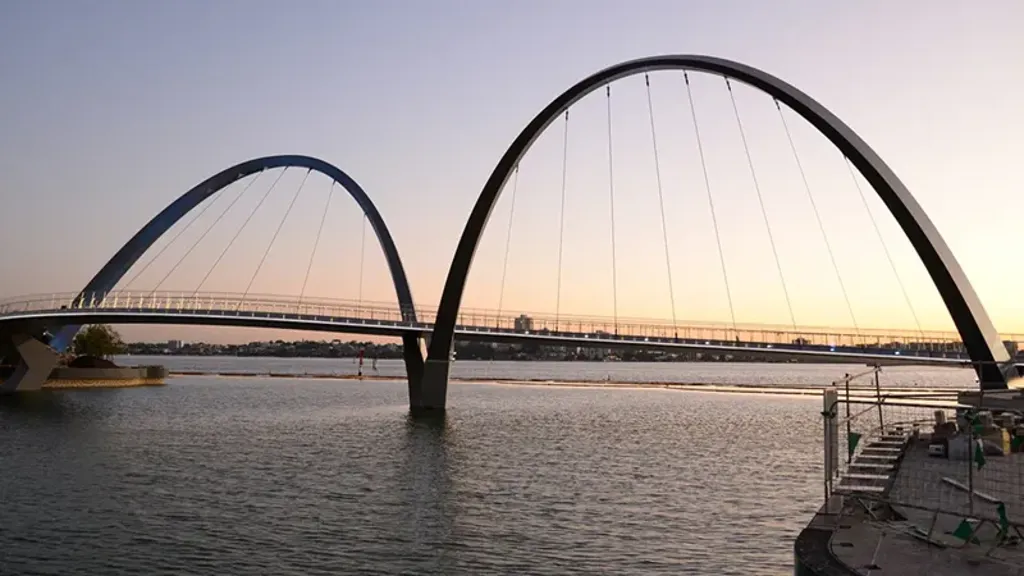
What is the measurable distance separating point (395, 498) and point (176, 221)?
6391 cm

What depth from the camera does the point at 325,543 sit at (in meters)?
16.4

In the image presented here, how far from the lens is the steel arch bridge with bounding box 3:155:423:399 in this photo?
222 feet

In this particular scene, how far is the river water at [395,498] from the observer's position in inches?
603

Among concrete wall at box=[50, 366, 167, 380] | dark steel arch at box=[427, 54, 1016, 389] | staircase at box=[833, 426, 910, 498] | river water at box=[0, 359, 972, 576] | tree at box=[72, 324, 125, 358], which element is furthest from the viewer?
tree at box=[72, 324, 125, 358]

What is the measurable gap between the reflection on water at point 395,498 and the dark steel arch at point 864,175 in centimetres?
798

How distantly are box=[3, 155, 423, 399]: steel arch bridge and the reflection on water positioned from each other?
2478 centimetres

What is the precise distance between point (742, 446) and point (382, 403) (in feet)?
120

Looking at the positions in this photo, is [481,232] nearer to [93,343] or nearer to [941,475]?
[941,475]

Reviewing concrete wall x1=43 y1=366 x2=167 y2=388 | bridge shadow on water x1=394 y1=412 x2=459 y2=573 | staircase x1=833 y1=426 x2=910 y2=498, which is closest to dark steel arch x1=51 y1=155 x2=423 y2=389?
concrete wall x1=43 y1=366 x2=167 y2=388

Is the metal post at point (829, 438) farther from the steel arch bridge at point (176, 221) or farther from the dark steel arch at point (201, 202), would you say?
the dark steel arch at point (201, 202)

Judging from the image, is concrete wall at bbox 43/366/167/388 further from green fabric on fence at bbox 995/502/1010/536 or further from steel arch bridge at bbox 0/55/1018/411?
green fabric on fence at bbox 995/502/1010/536

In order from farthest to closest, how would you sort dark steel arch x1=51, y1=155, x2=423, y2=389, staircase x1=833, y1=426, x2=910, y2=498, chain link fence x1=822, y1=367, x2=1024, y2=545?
dark steel arch x1=51, y1=155, x2=423, y2=389, staircase x1=833, y1=426, x2=910, y2=498, chain link fence x1=822, y1=367, x2=1024, y2=545

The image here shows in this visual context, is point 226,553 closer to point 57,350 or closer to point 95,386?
point 57,350

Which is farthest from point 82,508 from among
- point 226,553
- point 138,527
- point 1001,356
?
point 1001,356
